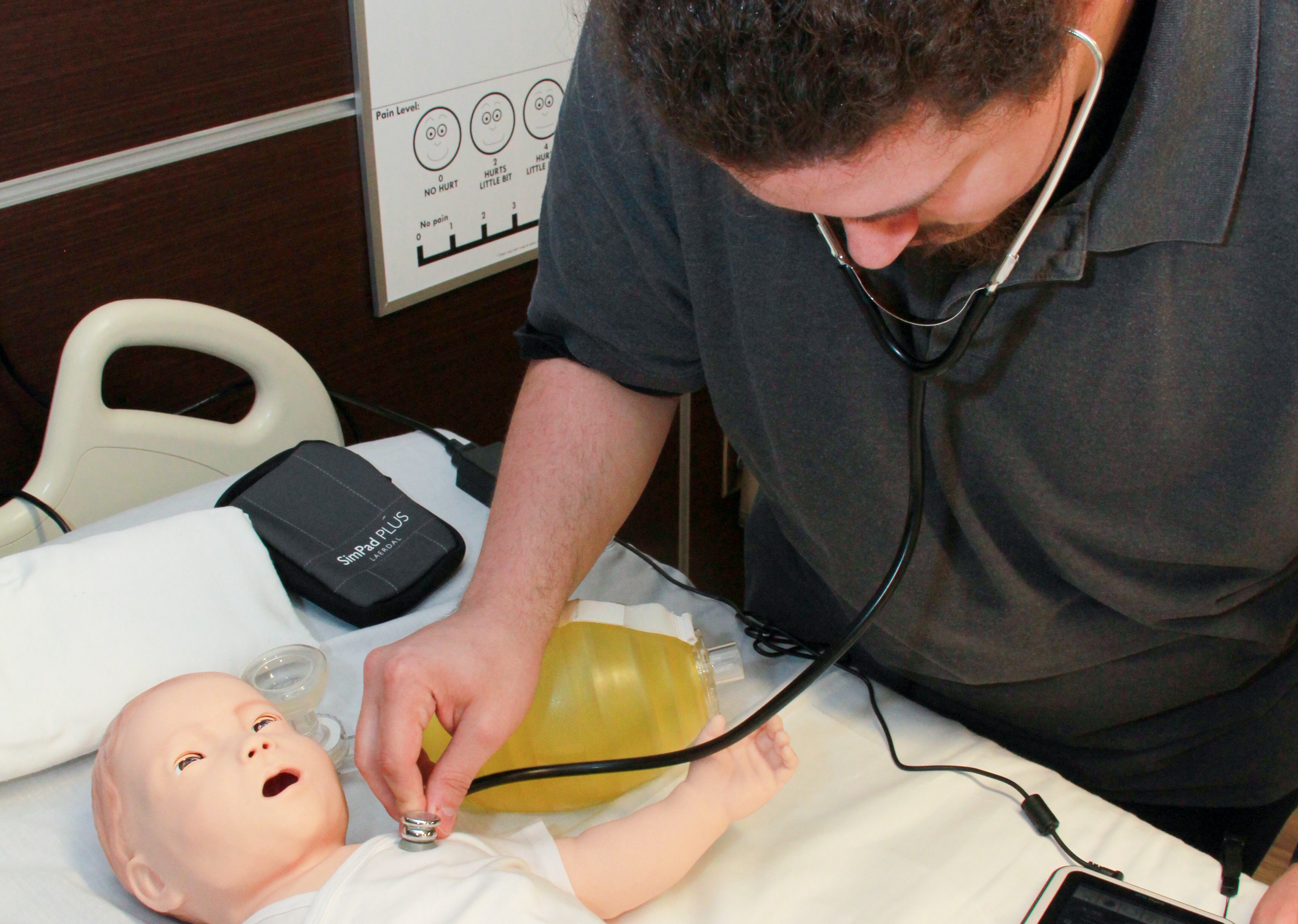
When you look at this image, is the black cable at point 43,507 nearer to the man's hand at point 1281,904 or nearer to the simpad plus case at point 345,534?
the simpad plus case at point 345,534

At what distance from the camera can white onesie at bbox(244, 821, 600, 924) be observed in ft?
2.47

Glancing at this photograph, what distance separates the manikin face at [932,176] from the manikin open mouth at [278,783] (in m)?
0.62

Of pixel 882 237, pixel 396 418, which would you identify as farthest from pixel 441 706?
pixel 396 418

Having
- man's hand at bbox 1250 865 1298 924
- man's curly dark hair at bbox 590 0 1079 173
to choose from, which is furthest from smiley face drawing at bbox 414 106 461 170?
man's hand at bbox 1250 865 1298 924

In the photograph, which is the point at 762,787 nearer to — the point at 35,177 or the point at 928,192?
the point at 928,192

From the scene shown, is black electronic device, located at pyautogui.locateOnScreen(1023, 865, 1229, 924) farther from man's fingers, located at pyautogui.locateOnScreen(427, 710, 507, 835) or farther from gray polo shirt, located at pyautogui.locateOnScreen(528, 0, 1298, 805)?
man's fingers, located at pyautogui.locateOnScreen(427, 710, 507, 835)

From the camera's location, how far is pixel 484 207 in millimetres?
1735

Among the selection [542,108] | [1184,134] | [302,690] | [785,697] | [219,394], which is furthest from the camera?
[542,108]

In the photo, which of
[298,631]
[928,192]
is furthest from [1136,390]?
[298,631]

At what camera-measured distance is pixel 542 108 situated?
68.6 inches

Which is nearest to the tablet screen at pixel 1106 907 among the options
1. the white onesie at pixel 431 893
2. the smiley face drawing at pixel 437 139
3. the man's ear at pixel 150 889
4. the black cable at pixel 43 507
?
the white onesie at pixel 431 893

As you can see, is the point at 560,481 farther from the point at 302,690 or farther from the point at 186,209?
the point at 186,209

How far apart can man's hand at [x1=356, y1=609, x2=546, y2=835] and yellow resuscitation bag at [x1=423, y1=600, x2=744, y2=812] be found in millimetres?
75

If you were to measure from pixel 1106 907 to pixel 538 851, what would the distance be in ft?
1.44
